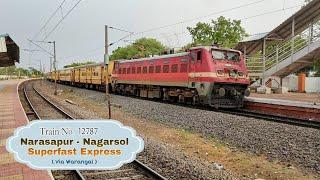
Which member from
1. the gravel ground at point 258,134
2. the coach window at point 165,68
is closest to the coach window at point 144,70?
the coach window at point 165,68

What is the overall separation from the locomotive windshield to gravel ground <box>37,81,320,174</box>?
10.4 feet

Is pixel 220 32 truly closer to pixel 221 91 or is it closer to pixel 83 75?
pixel 83 75

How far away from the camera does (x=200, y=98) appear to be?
20562 millimetres

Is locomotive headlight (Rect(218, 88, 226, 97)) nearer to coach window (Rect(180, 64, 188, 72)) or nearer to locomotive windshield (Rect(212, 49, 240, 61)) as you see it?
locomotive windshield (Rect(212, 49, 240, 61))

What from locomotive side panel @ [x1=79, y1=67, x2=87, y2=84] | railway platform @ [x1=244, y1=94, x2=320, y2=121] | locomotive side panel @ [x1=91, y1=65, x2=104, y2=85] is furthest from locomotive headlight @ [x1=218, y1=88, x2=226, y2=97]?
locomotive side panel @ [x1=79, y1=67, x2=87, y2=84]

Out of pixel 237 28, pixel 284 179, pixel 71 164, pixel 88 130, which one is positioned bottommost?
pixel 284 179

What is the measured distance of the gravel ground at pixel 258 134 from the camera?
1042 centimetres

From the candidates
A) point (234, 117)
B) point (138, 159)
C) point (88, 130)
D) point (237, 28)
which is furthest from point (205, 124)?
point (237, 28)

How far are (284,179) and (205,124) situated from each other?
692 centimetres

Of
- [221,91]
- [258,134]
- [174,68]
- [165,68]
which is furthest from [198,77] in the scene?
[258,134]

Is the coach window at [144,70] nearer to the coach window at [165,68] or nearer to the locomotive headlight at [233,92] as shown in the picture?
the coach window at [165,68]

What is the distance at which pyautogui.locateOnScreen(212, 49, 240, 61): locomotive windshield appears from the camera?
66.8 ft

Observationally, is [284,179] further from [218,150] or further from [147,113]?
[147,113]

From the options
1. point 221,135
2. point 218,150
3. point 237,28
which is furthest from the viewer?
point 237,28
